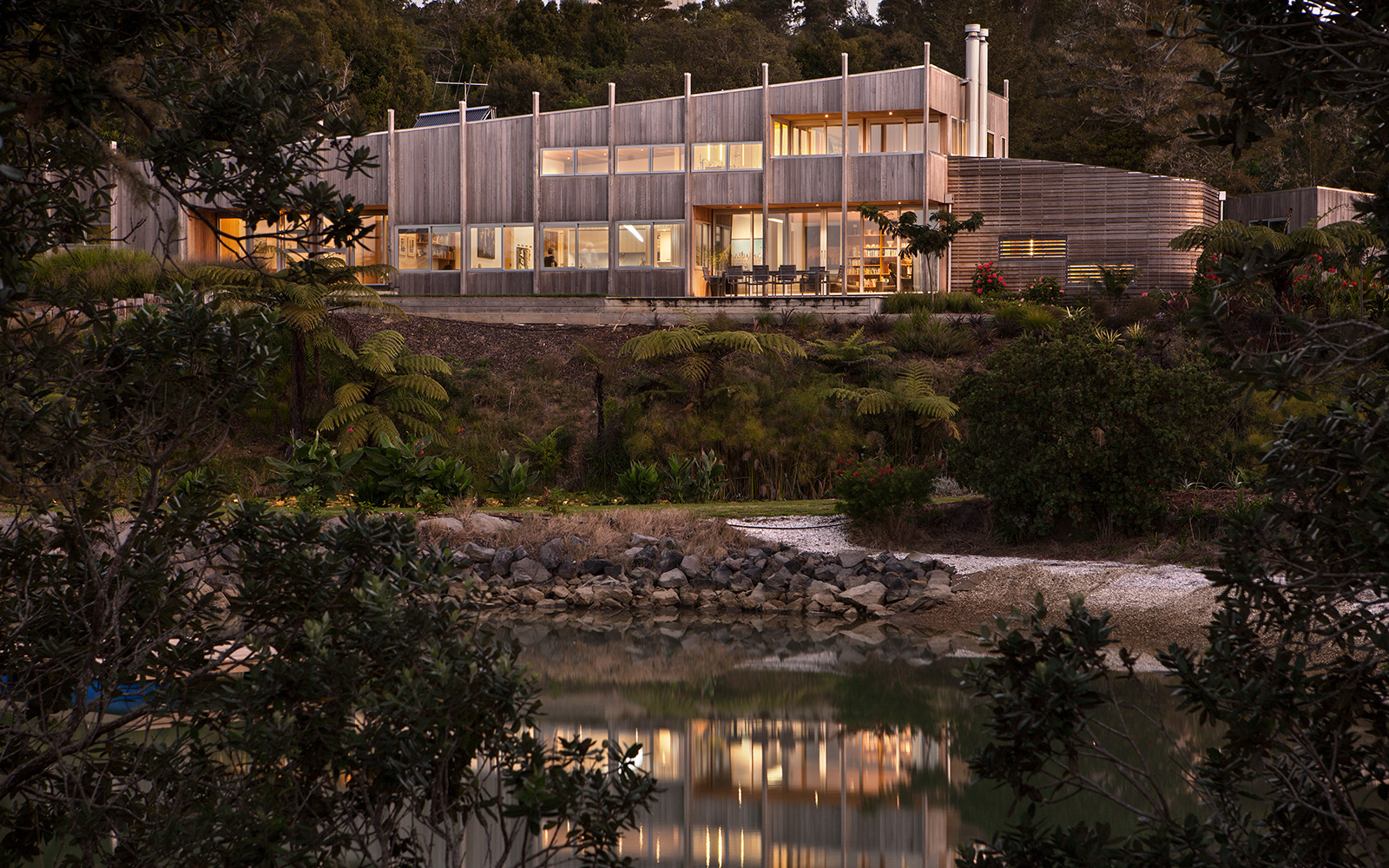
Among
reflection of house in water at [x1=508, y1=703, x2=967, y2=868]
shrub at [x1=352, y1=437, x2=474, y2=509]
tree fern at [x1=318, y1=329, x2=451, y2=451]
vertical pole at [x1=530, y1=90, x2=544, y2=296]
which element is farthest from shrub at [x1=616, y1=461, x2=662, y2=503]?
vertical pole at [x1=530, y1=90, x2=544, y2=296]

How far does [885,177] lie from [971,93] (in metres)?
4.24

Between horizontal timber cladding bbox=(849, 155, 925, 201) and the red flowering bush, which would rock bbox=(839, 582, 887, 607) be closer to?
the red flowering bush

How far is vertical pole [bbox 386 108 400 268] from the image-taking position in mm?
29797

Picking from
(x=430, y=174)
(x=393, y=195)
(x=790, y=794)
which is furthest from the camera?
(x=393, y=195)

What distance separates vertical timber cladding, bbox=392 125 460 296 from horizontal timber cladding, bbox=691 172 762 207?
610 cm

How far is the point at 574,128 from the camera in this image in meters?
28.9

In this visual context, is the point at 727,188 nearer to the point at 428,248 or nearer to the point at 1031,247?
the point at 1031,247

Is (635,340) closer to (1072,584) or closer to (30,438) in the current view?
(1072,584)

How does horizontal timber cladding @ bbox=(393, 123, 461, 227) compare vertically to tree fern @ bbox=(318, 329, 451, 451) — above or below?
above

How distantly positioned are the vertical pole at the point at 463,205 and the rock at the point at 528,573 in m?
16.6

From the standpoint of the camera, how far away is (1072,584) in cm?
1152

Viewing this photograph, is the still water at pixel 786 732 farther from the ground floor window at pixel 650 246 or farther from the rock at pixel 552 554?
the ground floor window at pixel 650 246

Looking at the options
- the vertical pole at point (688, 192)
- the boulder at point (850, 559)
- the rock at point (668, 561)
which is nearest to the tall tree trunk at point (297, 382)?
the rock at point (668, 561)

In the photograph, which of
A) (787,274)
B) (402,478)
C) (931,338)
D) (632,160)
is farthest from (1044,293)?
(402,478)
